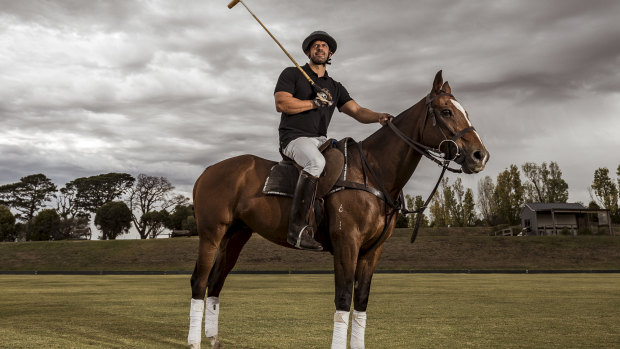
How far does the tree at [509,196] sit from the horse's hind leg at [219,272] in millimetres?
83189

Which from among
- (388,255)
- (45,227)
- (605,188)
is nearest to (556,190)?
(605,188)

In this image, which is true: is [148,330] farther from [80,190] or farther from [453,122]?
[80,190]

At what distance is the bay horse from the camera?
5512mm

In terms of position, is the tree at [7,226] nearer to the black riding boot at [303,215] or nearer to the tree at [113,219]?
the tree at [113,219]

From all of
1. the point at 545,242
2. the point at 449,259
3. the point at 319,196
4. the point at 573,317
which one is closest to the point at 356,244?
the point at 319,196

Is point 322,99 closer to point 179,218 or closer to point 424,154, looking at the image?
point 424,154

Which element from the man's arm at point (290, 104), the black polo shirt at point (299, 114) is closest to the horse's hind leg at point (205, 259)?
the black polo shirt at point (299, 114)

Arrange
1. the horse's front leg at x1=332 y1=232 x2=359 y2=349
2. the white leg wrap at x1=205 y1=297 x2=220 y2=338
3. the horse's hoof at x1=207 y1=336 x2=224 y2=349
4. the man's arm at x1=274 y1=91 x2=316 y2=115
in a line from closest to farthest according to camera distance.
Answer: the horse's front leg at x1=332 y1=232 x2=359 y2=349 → the man's arm at x1=274 y1=91 x2=316 y2=115 → the horse's hoof at x1=207 y1=336 x2=224 y2=349 → the white leg wrap at x1=205 y1=297 x2=220 y2=338

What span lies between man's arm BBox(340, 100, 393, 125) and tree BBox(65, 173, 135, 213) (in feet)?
364

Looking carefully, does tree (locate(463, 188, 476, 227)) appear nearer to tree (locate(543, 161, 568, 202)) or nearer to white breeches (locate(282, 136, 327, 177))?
tree (locate(543, 161, 568, 202))

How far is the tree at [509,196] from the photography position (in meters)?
83.9

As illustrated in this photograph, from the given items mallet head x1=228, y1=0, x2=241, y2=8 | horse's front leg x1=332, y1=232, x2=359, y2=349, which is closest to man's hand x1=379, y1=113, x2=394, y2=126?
horse's front leg x1=332, y1=232, x2=359, y2=349

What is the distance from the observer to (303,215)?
584 cm

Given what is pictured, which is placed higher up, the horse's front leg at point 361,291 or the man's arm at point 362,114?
the man's arm at point 362,114
